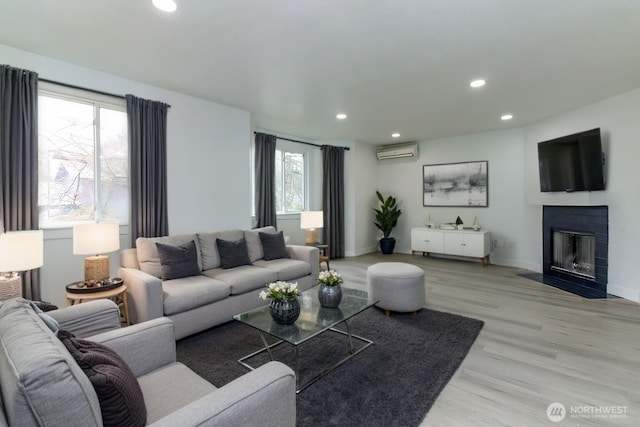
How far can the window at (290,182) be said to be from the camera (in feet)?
19.8

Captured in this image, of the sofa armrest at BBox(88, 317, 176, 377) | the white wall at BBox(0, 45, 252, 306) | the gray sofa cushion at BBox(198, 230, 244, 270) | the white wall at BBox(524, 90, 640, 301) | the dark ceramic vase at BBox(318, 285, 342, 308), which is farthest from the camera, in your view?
the white wall at BBox(524, 90, 640, 301)

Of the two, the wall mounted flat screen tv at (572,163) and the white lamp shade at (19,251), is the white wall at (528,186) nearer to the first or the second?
the wall mounted flat screen tv at (572,163)

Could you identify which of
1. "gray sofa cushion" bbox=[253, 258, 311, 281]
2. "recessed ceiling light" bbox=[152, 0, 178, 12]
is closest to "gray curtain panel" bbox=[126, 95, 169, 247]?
"gray sofa cushion" bbox=[253, 258, 311, 281]

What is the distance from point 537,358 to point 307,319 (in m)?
1.86

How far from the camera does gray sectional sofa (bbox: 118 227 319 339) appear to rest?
8.73 ft

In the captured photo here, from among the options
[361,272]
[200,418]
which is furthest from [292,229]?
[200,418]

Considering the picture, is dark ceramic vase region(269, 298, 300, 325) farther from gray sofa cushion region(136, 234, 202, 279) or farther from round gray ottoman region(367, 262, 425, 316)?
gray sofa cushion region(136, 234, 202, 279)

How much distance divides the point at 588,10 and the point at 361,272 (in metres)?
4.19

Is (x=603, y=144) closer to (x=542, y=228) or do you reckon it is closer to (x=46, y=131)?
(x=542, y=228)

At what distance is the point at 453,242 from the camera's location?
6051 millimetres

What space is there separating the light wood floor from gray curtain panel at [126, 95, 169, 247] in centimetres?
283

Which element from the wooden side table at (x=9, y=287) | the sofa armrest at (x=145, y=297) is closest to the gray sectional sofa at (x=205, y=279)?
the sofa armrest at (x=145, y=297)

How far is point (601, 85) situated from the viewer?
3.57 meters

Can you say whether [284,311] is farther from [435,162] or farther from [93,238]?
[435,162]
